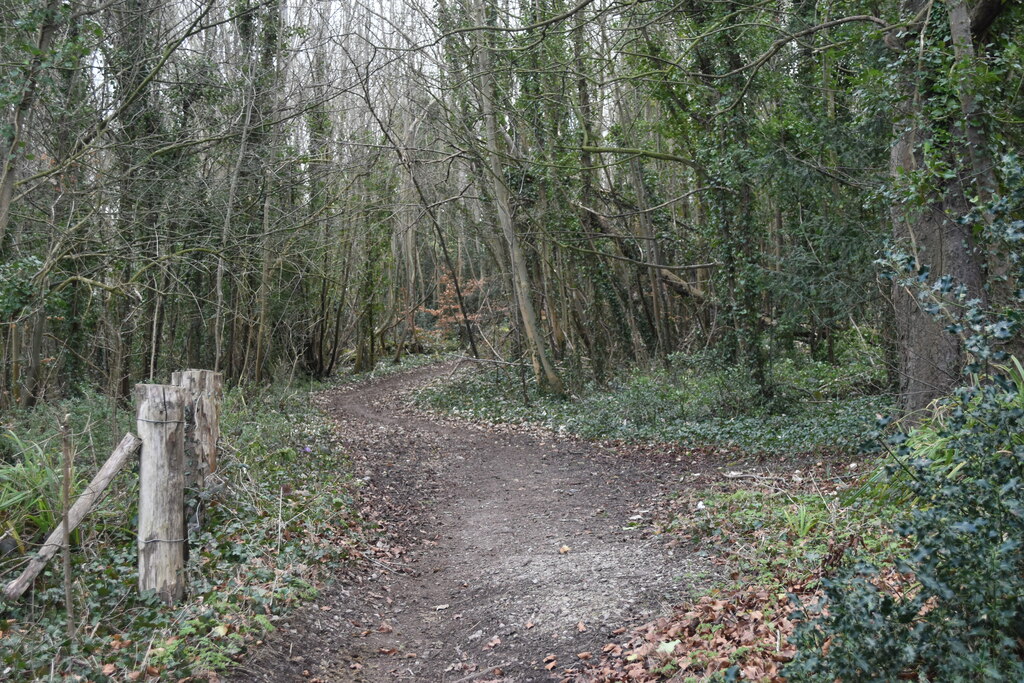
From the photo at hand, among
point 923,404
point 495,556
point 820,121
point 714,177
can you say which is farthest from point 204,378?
point 820,121

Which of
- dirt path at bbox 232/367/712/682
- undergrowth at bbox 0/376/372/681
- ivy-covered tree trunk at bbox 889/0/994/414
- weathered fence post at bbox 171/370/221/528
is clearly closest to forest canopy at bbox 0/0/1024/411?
ivy-covered tree trunk at bbox 889/0/994/414

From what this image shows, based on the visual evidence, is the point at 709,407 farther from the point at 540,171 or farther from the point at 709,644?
the point at 709,644

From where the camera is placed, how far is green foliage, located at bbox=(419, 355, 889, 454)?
10.3 m

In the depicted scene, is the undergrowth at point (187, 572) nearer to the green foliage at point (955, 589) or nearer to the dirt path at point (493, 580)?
the dirt path at point (493, 580)

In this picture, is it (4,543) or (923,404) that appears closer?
(4,543)

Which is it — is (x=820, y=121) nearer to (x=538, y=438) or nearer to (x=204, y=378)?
(x=538, y=438)

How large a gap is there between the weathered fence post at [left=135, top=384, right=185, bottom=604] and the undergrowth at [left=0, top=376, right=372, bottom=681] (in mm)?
171

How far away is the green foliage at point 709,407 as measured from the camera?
33.9 ft

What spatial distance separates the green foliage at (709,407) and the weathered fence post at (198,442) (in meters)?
6.98

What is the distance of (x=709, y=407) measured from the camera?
12.5m

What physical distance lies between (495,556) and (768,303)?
12.5 m

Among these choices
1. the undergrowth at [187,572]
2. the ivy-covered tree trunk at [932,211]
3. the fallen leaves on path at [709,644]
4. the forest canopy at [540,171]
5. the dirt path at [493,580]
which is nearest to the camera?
the fallen leaves on path at [709,644]

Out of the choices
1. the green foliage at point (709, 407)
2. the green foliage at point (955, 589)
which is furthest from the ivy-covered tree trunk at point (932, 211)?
the green foliage at point (955, 589)

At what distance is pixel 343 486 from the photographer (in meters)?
8.84
